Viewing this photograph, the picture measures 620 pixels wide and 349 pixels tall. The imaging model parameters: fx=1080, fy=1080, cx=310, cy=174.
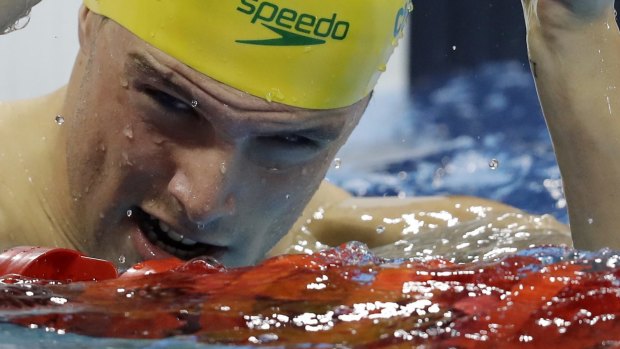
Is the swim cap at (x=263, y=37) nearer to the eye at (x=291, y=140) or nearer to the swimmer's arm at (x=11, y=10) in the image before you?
the eye at (x=291, y=140)

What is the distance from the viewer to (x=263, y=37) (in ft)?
5.24

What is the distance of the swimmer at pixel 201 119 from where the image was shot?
1.59 metres

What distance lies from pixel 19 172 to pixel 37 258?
0.72 metres

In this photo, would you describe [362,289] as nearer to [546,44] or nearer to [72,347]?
[72,347]

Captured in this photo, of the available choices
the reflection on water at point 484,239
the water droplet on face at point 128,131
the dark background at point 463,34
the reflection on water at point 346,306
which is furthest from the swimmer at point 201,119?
the dark background at point 463,34

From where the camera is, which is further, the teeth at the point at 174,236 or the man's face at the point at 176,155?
the teeth at the point at 174,236

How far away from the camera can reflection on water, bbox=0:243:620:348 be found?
92 cm

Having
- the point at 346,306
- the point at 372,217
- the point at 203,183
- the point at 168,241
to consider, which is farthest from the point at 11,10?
the point at 372,217

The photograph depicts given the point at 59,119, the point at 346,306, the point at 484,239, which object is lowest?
the point at 346,306

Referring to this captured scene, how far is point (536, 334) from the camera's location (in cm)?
91

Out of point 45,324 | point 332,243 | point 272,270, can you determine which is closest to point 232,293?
point 272,270

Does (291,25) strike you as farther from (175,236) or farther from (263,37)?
(175,236)

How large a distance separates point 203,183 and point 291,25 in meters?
0.27

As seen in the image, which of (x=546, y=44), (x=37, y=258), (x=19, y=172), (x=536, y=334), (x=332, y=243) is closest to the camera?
(x=536, y=334)
